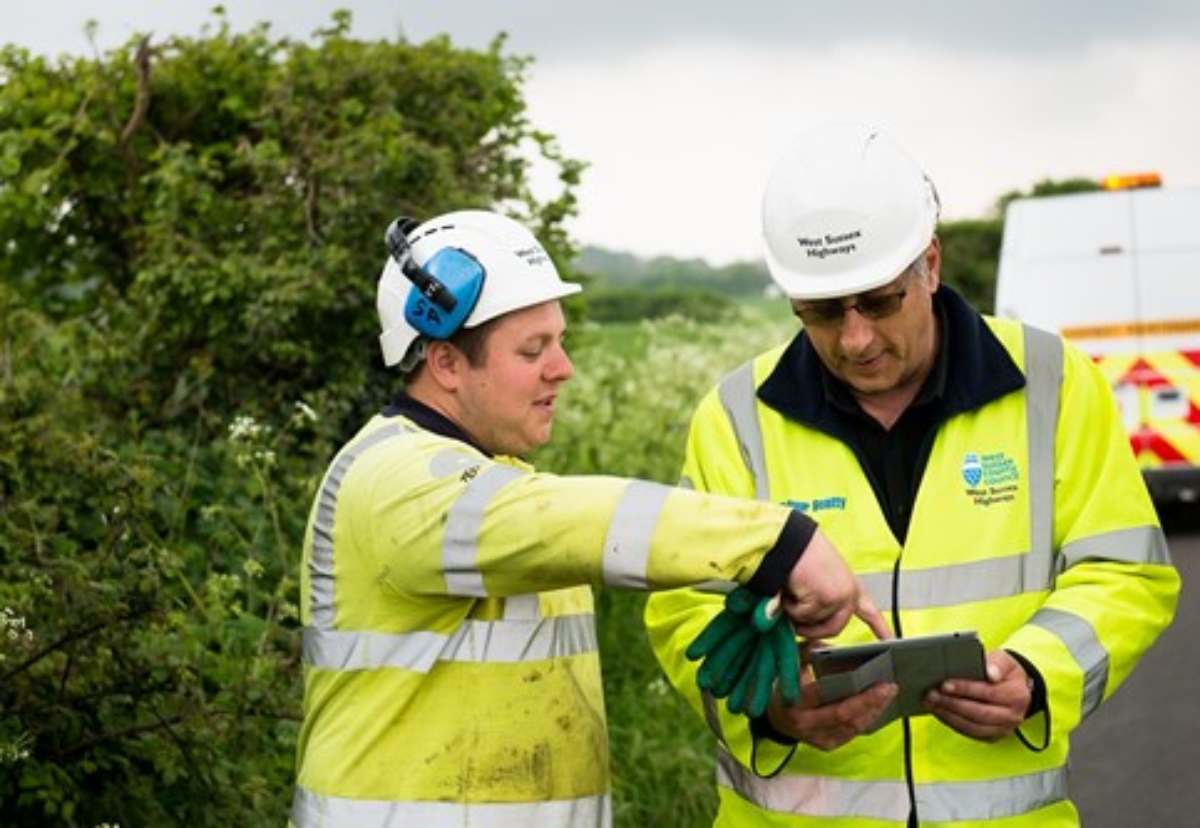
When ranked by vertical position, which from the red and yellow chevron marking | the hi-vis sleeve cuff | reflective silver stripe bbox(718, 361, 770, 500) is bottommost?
Answer: the red and yellow chevron marking

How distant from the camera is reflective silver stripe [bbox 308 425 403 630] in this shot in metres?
4.72

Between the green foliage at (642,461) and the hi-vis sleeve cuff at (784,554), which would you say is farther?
the green foliage at (642,461)

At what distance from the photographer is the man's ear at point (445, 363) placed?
15.9ft

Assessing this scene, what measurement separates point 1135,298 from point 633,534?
43.4 ft

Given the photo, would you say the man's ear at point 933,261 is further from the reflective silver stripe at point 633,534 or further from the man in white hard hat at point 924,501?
the reflective silver stripe at point 633,534

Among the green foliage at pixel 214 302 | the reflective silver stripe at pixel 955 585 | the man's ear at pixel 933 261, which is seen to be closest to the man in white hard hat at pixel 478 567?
the reflective silver stripe at pixel 955 585

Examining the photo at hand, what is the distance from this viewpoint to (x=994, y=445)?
5039 mm

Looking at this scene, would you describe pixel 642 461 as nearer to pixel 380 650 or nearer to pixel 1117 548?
pixel 1117 548

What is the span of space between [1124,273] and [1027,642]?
12.5 metres

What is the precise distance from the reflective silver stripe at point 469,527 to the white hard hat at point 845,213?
91 cm

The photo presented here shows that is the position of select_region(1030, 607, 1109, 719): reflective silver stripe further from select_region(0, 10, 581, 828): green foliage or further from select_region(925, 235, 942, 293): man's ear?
select_region(0, 10, 581, 828): green foliage

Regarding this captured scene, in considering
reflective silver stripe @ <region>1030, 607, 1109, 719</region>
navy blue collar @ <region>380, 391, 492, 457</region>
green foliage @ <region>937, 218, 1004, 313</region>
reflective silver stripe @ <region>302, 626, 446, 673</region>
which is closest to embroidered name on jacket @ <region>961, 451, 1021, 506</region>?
reflective silver stripe @ <region>1030, 607, 1109, 719</region>

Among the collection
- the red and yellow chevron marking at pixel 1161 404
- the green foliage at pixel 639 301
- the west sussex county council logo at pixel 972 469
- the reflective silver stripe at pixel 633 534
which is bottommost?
the green foliage at pixel 639 301

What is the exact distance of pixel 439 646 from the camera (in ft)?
15.2
